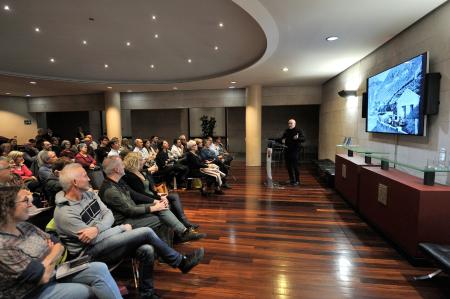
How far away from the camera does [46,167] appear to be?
398 cm

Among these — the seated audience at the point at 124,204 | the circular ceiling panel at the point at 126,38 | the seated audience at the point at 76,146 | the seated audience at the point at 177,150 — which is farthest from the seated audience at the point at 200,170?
the seated audience at the point at 76,146

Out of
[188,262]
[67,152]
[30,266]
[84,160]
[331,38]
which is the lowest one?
[188,262]

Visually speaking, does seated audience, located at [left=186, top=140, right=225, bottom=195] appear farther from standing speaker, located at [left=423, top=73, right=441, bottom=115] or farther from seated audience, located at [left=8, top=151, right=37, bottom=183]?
standing speaker, located at [left=423, top=73, right=441, bottom=115]

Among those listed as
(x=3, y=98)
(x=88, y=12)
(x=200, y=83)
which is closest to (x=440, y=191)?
(x=88, y=12)

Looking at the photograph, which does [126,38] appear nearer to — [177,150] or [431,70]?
[177,150]

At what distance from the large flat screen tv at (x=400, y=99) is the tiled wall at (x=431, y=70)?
0.54 feet

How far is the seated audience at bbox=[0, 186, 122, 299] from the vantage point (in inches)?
55.7

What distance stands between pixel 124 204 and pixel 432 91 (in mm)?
3863

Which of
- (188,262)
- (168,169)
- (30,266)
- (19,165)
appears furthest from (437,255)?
(19,165)

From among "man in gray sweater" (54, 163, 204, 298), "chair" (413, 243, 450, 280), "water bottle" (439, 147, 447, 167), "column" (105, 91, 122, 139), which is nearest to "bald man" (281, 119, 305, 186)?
"water bottle" (439, 147, 447, 167)

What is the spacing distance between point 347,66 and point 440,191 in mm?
4605

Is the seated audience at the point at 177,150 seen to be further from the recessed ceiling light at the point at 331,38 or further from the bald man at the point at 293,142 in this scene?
the recessed ceiling light at the point at 331,38

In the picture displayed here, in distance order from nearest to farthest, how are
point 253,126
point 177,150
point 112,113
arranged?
point 177,150
point 253,126
point 112,113

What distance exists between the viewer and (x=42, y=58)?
629 cm
